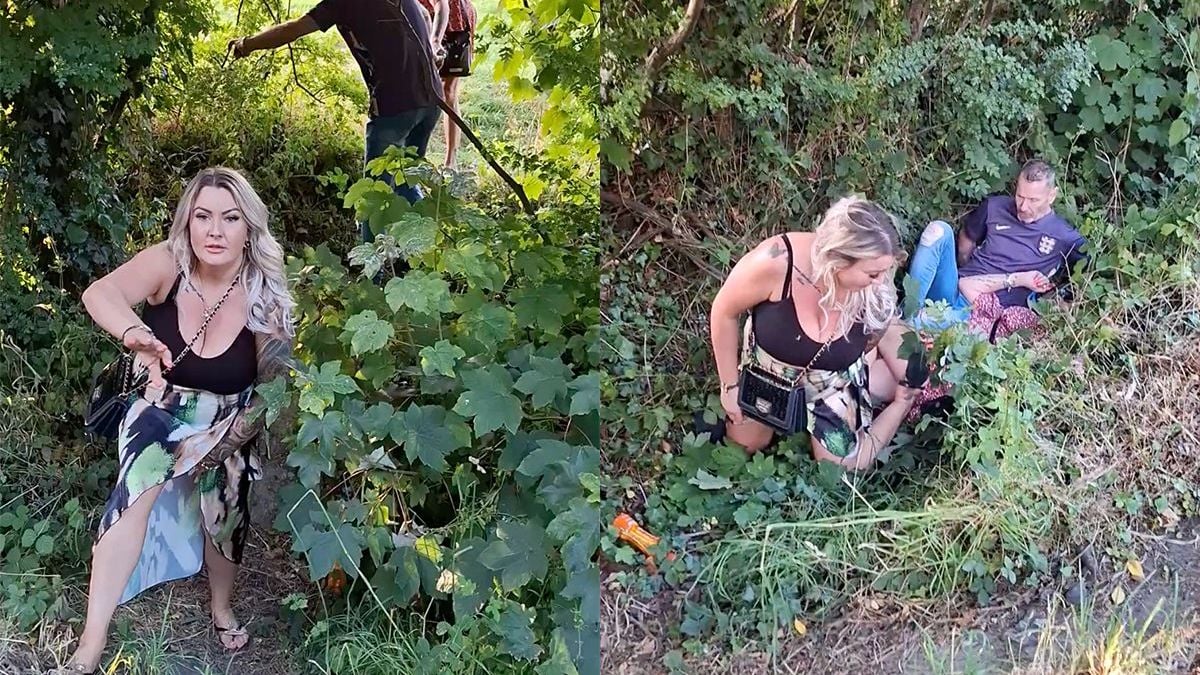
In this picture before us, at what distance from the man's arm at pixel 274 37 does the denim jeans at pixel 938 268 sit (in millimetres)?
1394

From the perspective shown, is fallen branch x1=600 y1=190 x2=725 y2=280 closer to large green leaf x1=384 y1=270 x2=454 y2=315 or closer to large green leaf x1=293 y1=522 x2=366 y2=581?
large green leaf x1=384 y1=270 x2=454 y2=315

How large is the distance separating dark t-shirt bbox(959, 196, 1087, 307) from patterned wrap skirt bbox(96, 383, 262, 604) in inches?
63.7

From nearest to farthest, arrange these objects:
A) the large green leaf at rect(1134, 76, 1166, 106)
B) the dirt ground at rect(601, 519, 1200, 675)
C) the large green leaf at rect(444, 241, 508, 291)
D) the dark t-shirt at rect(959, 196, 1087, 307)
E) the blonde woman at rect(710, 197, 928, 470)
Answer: the dirt ground at rect(601, 519, 1200, 675) → the blonde woman at rect(710, 197, 928, 470) → the large green leaf at rect(444, 241, 508, 291) → the dark t-shirt at rect(959, 196, 1087, 307) → the large green leaf at rect(1134, 76, 1166, 106)

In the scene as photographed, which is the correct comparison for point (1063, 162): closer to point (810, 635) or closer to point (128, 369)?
point (810, 635)

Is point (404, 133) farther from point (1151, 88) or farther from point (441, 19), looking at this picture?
point (1151, 88)

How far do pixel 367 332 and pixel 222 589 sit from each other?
0.75m

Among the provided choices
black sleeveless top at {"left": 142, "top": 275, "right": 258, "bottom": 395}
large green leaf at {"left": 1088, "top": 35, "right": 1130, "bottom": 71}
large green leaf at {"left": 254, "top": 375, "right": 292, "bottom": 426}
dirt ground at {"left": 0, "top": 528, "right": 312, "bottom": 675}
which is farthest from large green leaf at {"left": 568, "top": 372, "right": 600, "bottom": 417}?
large green leaf at {"left": 1088, "top": 35, "right": 1130, "bottom": 71}

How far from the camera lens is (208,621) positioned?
208 centimetres

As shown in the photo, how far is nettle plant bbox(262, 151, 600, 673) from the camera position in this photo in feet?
5.88

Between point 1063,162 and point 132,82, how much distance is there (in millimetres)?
2112

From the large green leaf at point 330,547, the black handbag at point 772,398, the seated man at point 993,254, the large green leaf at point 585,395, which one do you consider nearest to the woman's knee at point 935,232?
the seated man at point 993,254

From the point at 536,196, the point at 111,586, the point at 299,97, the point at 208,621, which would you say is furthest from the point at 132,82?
the point at 208,621

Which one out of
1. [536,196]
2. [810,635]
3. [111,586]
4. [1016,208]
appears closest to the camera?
[810,635]

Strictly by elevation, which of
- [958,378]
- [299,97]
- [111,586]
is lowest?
[111,586]
